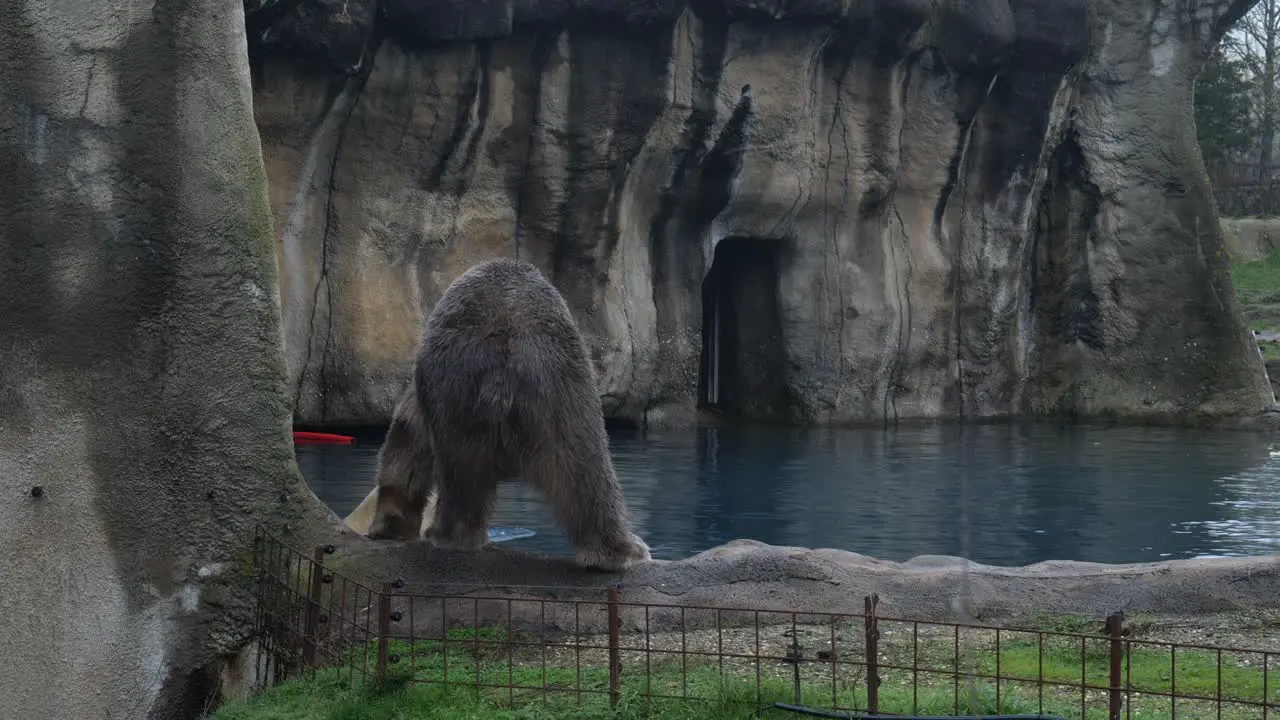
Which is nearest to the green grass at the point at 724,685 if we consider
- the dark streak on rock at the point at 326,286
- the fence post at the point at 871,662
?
the fence post at the point at 871,662

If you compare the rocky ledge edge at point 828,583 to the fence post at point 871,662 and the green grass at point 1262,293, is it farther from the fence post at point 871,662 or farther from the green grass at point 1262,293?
the green grass at point 1262,293

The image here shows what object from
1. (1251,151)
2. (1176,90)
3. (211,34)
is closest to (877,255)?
(1176,90)

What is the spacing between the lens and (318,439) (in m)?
17.6

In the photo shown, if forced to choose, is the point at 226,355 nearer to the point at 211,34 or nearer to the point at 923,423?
the point at 211,34

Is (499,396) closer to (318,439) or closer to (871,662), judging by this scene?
(871,662)

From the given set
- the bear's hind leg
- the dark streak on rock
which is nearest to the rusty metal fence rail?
the bear's hind leg

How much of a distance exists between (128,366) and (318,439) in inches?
449

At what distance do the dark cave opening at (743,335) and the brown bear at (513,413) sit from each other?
51.5ft

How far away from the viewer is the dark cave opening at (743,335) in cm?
2255

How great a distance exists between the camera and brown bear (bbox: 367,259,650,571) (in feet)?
21.7

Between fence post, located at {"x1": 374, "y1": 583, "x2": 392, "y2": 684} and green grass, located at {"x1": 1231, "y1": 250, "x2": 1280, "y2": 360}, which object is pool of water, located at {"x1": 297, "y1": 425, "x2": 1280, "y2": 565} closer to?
fence post, located at {"x1": 374, "y1": 583, "x2": 392, "y2": 684}

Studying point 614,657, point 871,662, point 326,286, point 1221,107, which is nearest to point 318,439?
point 326,286

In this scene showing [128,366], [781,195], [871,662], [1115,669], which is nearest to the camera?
[1115,669]

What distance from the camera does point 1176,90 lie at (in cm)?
2312
